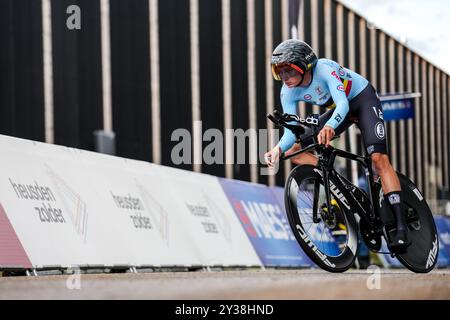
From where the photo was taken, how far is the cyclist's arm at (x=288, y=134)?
7.77 metres

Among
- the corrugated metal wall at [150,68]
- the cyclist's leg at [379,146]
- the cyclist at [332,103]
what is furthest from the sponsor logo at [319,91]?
the corrugated metal wall at [150,68]

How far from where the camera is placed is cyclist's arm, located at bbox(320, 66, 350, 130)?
7.47 m

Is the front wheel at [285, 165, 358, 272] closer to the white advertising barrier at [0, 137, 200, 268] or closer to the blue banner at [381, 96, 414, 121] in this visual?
the white advertising barrier at [0, 137, 200, 268]

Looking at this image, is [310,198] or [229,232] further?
[229,232]

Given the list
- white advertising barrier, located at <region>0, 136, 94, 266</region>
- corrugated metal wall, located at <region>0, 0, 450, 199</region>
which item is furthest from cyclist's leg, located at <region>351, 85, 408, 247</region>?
corrugated metal wall, located at <region>0, 0, 450, 199</region>

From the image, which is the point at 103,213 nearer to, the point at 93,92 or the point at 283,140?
the point at 283,140

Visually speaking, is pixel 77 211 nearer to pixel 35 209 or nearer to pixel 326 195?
pixel 35 209

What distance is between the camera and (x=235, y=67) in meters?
40.7

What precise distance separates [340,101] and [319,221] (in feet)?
3.08

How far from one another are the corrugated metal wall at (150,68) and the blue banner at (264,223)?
15.7ft

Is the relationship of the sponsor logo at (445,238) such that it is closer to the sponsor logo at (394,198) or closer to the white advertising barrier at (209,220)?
the white advertising barrier at (209,220)
